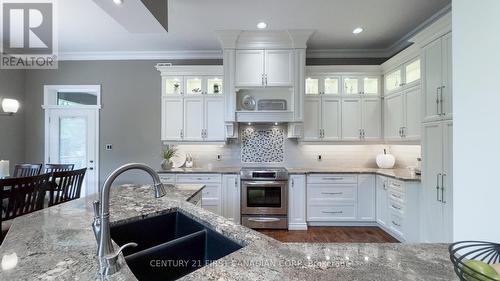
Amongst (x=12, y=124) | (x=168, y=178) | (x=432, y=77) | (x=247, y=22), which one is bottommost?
A: (x=168, y=178)

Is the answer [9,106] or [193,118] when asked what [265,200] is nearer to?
[193,118]

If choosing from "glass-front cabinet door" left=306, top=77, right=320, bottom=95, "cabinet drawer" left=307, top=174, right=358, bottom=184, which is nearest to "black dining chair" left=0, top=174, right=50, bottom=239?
"cabinet drawer" left=307, top=174, right=358, bottom=184

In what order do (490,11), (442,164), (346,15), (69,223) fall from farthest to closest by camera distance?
1. (346,15)
2. (442,164)
3. (69,223)
4. (490,11)

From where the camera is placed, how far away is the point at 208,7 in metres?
2.95

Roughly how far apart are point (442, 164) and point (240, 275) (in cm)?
252

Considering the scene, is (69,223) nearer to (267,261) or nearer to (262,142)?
(267,261)

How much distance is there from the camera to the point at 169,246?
1.15 meters

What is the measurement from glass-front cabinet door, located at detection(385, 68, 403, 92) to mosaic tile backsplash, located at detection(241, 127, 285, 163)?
6.16 feet

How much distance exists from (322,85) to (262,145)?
1.48 metres

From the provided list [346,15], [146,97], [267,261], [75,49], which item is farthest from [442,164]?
[75,49]

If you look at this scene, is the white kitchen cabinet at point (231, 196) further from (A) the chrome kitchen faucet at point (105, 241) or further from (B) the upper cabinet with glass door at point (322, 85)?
(A) the chrome kitchen faucet at point (105, 241)

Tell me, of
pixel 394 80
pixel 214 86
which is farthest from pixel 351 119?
pixel 214 86

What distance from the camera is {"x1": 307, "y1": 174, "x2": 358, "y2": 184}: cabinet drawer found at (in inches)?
148

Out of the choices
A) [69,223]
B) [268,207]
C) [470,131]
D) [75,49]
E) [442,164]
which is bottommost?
[268,207]
